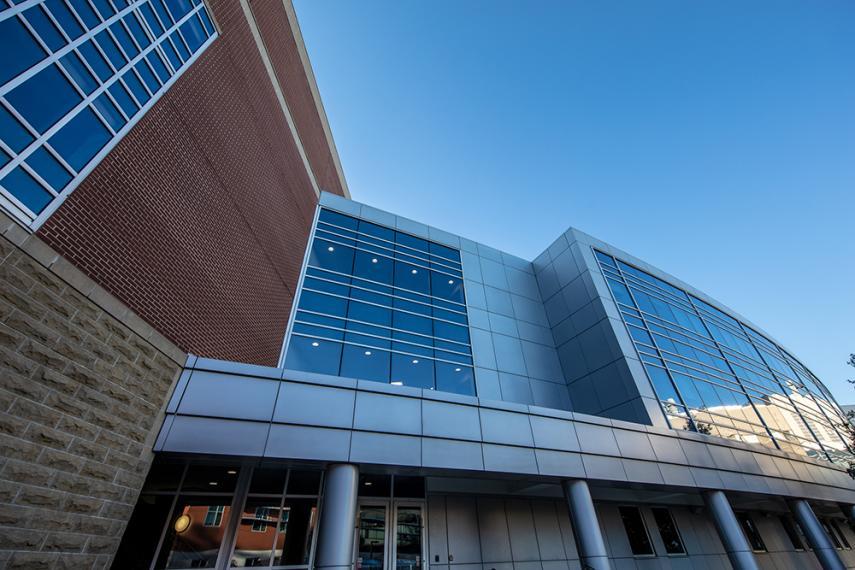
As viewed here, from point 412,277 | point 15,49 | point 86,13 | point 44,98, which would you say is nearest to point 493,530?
A: point 412,277

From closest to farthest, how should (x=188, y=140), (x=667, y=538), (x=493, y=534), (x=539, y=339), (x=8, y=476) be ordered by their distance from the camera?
(x=8, y=476), (x=188, y=140), (x=493, y=534), (x=667, y=538), (x=539, y=339)

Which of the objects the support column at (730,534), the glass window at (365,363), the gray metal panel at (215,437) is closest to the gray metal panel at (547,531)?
the support column at (730,534)

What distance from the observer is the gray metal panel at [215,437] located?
6777mm

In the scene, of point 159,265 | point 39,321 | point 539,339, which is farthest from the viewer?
point 539,339

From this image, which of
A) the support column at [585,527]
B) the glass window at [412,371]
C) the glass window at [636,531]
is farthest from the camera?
the glass window at [636,531]

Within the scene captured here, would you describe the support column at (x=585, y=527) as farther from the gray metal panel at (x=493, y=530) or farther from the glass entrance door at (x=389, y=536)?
the glass entrance door at (x=389, y=536)

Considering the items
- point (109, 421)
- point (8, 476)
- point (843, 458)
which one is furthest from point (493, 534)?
point (843, 458)

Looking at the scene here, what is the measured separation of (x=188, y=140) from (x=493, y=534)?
14.4 meters

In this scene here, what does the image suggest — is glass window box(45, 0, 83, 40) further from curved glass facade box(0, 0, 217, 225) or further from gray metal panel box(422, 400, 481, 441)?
gray metal panel box(422, 400, 481, 441)

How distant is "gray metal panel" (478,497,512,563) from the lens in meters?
11.2

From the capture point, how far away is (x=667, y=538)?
560 inches

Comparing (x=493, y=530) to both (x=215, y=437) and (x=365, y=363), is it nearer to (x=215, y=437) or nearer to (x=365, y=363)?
(x=365, y=363)

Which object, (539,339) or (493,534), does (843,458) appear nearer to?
(539,339)

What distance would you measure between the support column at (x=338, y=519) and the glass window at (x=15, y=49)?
8.63 m
